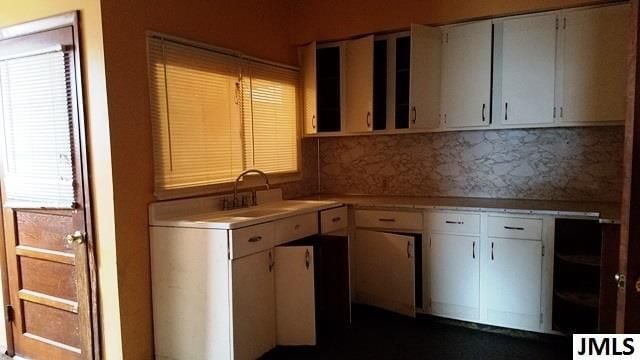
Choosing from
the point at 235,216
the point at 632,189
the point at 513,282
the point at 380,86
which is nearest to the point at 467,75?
the point at 380,86

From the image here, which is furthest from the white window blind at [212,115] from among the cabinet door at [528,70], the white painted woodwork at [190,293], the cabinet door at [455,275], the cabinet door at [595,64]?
the cabinet door at [595,64]

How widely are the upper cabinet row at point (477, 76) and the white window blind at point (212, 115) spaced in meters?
0.41

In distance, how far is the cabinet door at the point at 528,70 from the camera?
3.19 meters

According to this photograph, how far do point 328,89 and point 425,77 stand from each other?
89cm

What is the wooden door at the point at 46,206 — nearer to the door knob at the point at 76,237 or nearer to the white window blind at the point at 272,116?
the door knob at the point at 76,237

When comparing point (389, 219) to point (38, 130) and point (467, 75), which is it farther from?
point (38, 130)

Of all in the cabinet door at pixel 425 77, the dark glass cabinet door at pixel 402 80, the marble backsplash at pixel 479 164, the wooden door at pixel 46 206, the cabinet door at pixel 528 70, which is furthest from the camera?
the dark glass cabinet door at pixel 402 80

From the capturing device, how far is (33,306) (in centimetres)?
289

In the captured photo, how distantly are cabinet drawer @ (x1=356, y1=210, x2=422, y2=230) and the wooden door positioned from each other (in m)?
1.99

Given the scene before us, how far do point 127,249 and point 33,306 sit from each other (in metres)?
0.87

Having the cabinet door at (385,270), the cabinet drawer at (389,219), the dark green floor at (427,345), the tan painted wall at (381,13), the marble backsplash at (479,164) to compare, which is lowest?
the dark green floor at (427,345)

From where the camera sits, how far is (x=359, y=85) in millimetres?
3820

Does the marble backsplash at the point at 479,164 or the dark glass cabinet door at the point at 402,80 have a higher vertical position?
the dark glass cabinet door at the point at 402,80

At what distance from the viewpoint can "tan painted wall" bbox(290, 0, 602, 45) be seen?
3242 mm
